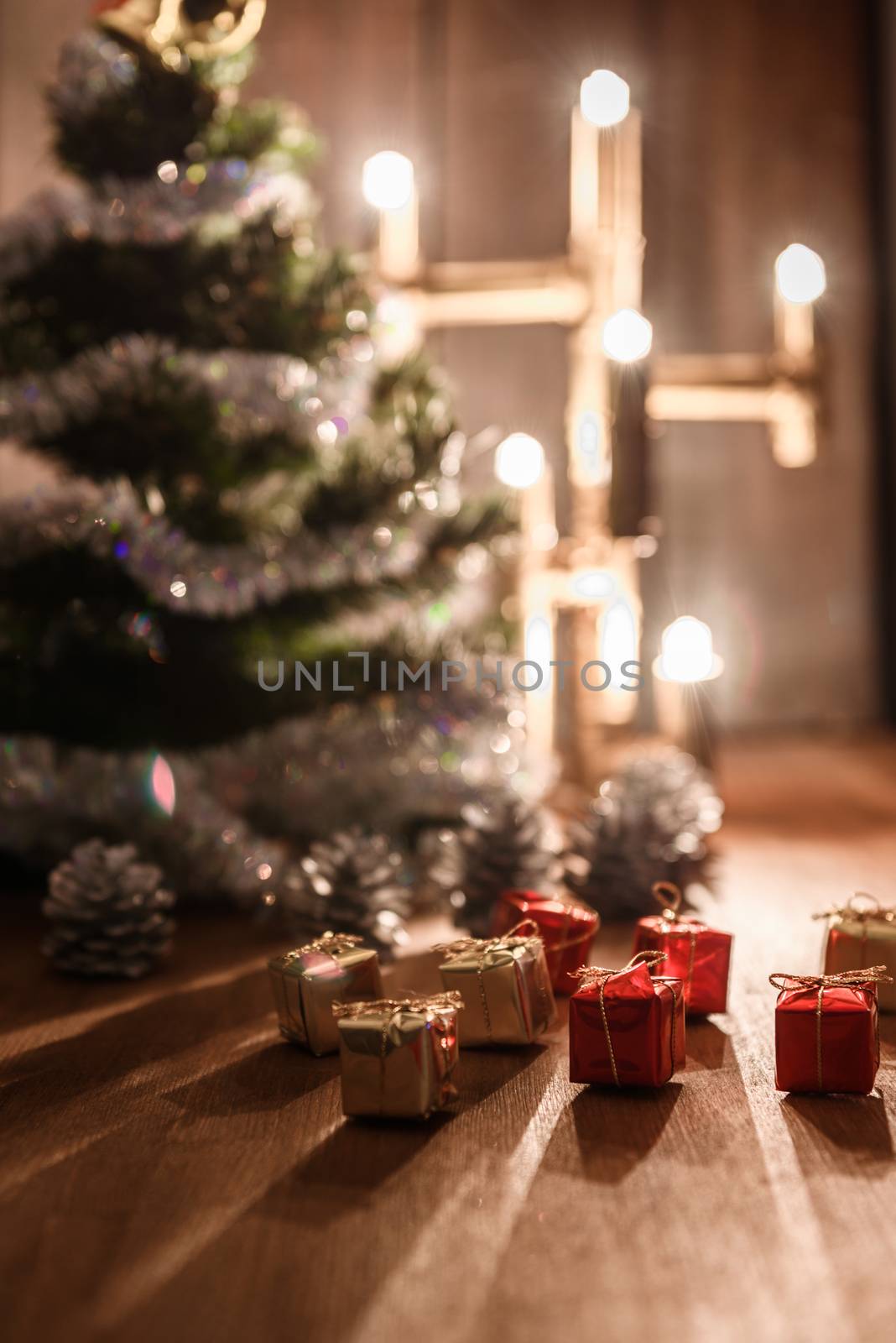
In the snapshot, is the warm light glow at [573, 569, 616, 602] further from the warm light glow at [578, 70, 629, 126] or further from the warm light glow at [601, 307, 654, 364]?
the warm light glow at [578, 70, 629, 126]

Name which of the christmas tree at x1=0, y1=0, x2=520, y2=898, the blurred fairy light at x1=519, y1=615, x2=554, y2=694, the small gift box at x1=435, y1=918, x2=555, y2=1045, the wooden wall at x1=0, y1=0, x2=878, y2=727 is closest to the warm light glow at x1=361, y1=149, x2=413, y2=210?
the christmas tree at x1=0, y1=0, x2=520, y2=898

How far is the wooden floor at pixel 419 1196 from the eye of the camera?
444 mm

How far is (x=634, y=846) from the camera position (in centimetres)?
102

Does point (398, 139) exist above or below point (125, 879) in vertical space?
above

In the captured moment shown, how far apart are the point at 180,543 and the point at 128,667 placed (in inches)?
6.3

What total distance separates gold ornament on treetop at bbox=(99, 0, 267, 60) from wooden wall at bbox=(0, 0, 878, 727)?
0.91 m

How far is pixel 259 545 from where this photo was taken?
1.07 meters

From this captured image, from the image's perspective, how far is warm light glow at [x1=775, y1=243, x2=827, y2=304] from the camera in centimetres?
138

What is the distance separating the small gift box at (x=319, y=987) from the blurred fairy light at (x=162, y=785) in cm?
34

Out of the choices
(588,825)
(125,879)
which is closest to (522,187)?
(588,825)

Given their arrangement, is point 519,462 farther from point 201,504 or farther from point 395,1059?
point 395,1059

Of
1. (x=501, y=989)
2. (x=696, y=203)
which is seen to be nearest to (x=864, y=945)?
(x=501, y=989)

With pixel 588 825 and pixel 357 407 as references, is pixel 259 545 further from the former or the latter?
pixel 588 825

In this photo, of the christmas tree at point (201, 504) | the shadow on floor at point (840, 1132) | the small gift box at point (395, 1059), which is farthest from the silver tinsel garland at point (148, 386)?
the shadow on floor at point (840, 1132)
